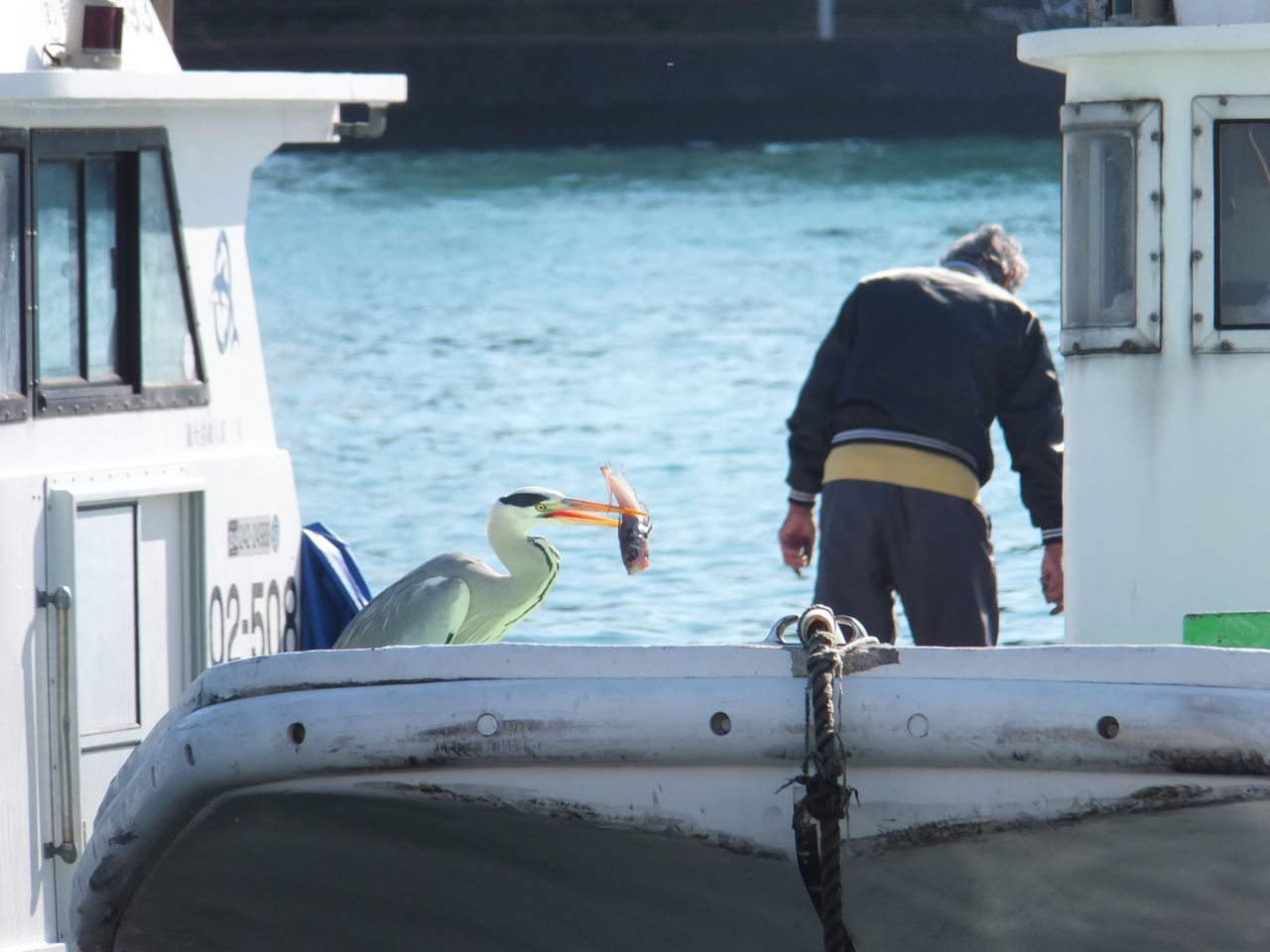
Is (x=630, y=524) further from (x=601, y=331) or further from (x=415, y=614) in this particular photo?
(x=601, y=331)

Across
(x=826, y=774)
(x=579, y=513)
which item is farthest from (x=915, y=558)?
(x=826, y=774)

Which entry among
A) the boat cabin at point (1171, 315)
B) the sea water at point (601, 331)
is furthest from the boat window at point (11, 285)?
the sea water at point (601, 331)

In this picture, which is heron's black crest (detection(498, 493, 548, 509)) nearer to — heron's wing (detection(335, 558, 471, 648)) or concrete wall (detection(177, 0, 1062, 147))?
heron's wing (detection(335, 558, 471, 648))

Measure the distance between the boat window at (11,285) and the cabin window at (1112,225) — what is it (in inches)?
96.6

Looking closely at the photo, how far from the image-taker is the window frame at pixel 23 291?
5.19 metres

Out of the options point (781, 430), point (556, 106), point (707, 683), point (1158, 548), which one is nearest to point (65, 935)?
point (707, 683)

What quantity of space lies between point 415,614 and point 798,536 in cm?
204

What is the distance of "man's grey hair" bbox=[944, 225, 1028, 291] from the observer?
22.8 feet

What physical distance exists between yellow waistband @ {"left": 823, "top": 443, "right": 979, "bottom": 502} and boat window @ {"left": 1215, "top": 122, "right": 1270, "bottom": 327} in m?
1.58

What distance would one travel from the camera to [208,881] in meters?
4.26

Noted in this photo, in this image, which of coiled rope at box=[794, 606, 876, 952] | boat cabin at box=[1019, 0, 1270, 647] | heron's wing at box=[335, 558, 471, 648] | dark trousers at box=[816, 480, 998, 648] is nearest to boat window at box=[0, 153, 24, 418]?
heron's wing at box=[335, 558, 471, 648]

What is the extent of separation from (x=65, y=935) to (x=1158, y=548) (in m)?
2.74

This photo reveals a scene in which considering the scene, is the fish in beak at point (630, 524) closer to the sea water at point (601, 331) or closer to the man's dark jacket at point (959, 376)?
Result: the man's dark jacket at point (959, 376)

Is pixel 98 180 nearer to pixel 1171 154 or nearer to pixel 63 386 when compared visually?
pixel 63 386
